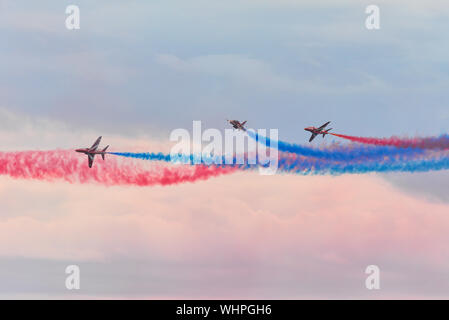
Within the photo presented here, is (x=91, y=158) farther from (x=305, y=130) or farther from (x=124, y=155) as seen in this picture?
(x=305, y=130)

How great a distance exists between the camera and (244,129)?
114688mm
